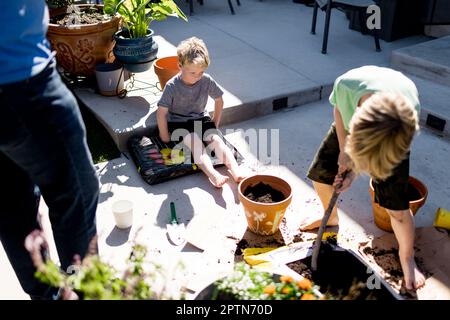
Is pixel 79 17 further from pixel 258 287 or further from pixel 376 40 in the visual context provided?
pixel 258 287

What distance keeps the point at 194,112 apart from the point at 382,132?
6.03 ft

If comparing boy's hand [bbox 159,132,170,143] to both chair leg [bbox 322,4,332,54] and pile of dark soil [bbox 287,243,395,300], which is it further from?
chair leg [bbox 322,4,332,54]

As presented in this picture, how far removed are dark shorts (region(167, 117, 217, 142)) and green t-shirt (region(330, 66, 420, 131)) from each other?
1250 millimetres

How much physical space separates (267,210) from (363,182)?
37.0 inches

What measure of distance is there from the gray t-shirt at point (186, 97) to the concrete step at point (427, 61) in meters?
1.98

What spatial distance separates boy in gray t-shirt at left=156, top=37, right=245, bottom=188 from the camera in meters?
2.99

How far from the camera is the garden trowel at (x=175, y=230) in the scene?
8.56 ft

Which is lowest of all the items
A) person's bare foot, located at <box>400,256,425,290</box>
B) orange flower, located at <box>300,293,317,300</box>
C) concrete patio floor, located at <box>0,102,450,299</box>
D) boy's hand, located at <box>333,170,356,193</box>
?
concrete patio floor, located at <box>0,102,450,299</box>

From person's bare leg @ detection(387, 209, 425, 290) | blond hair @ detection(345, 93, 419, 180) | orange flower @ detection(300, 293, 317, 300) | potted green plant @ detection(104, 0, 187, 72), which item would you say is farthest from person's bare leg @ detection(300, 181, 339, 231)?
potted green plant @ detection(104, 0, 187, 72)

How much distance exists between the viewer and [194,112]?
3.25 meters

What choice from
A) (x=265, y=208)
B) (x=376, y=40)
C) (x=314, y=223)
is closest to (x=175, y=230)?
(x=265, y=208)

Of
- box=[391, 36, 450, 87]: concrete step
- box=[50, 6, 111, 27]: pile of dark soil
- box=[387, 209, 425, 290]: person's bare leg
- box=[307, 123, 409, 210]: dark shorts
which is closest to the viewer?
box=[307, 123, 409, 210]: dark shorts
